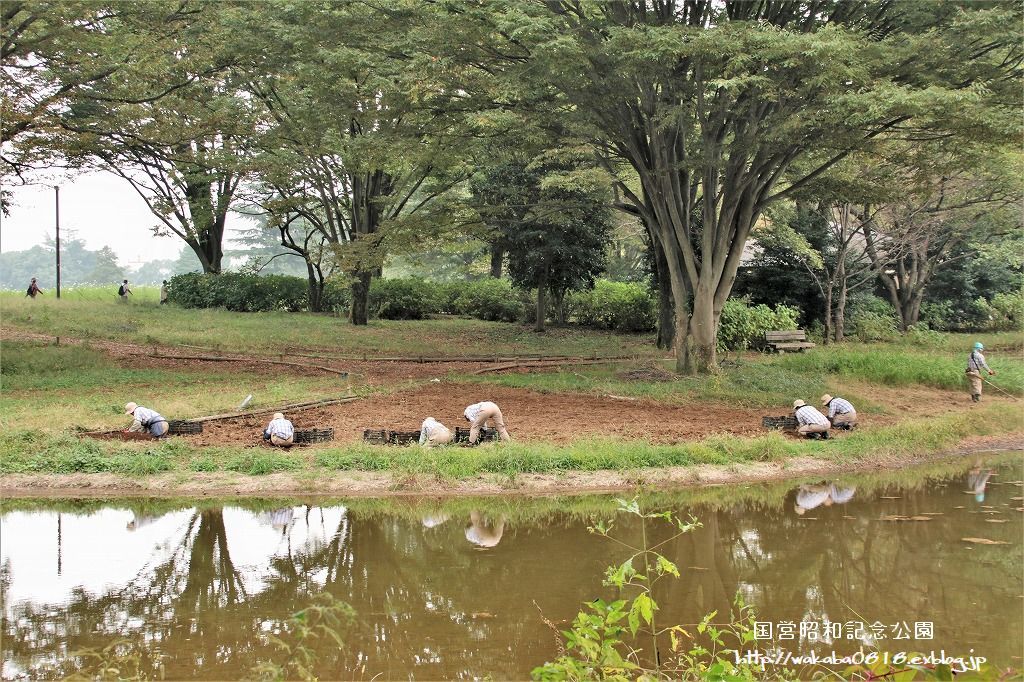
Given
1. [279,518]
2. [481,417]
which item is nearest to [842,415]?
[481,417]

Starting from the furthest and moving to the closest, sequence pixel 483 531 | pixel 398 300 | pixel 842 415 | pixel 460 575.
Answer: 1. pixel 398 300
2. pixel 842 415
3. pixel 483 531
4. pixel 460 575

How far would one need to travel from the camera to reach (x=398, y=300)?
3288 cm

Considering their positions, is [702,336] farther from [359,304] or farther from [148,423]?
[359,304]

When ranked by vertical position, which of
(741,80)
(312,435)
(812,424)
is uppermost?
(741,80)

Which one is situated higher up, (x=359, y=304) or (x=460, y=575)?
(x=359, y=304)

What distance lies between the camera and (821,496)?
9.60m

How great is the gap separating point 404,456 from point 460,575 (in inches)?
139

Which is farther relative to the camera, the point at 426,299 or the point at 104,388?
the point at 426,299

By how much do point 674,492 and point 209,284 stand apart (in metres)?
27.8

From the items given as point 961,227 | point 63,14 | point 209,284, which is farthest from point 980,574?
point 209,284

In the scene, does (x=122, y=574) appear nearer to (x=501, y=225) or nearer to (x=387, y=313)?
(x=501, y=225)

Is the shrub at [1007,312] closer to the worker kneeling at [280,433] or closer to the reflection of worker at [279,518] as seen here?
the worker kneeling at [280,433]

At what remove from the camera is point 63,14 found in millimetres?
15234

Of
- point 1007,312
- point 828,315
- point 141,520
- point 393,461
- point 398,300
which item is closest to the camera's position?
point 141,520
